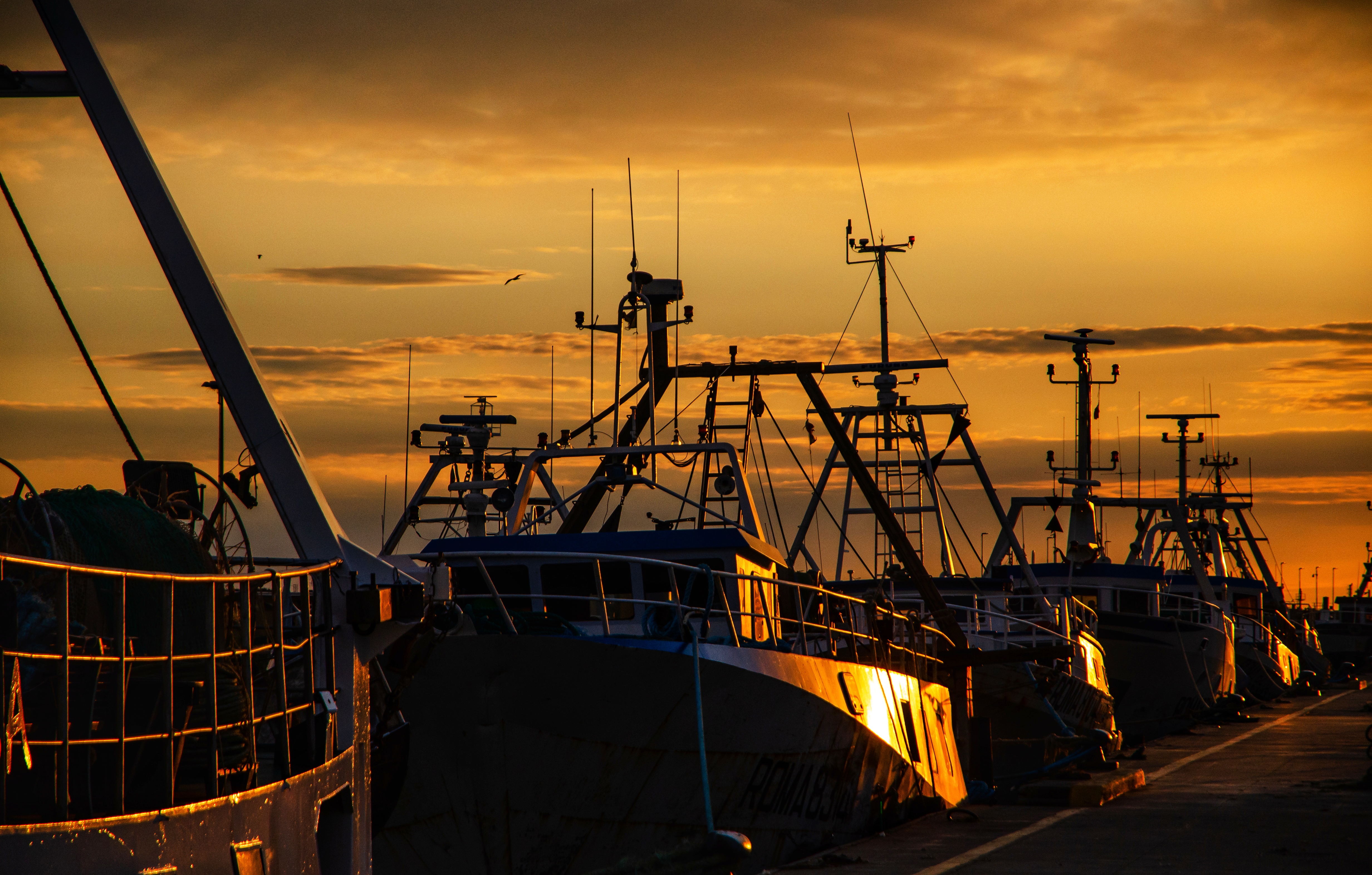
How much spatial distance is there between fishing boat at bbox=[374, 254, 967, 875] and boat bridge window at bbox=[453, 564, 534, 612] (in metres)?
0.02

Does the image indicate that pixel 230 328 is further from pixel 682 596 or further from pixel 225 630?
pixel 682 596

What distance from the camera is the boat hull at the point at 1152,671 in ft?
96.1

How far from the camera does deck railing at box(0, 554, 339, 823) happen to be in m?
6.34

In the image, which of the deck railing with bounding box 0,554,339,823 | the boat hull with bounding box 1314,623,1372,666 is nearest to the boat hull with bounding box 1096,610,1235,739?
the deck railing with bounding box 0,554,339,823

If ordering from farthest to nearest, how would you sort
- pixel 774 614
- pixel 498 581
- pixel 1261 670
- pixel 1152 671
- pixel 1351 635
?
pixel 1351 635
pixel 1261 670
pixel 1152 671
pixel 774 614
pixel 498 581

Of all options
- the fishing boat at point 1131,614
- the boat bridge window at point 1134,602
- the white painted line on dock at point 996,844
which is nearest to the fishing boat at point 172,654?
the white painted line on dock at point 996,844

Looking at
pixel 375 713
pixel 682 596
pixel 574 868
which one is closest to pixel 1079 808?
pixel 682 596

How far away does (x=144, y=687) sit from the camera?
7754 millimetres

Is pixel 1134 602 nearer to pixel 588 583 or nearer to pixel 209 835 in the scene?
pixel 588 583

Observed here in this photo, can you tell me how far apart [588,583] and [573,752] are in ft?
7.85

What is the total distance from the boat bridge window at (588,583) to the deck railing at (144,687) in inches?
186

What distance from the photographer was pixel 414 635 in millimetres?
10008

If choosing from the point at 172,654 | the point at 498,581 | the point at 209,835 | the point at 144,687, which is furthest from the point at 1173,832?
the point at 172,654

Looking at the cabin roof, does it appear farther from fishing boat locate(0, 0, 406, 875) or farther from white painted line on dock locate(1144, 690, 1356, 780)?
white painted line on dock locate(1144, 690, 1356, 780)
